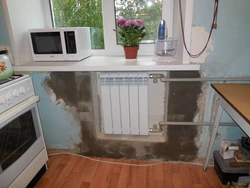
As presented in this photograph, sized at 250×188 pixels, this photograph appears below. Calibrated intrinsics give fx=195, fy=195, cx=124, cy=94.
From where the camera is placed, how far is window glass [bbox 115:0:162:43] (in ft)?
5.56

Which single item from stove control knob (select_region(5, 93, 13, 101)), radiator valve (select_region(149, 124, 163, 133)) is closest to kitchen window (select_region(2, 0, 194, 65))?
stove control knob (select_region(5, 93, 13, 101))

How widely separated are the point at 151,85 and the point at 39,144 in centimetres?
104

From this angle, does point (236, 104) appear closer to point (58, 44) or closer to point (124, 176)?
point (124, 176)

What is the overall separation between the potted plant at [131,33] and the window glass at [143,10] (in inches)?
9.2

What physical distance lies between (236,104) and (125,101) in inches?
32.3

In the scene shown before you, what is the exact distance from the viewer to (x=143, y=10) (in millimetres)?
1713

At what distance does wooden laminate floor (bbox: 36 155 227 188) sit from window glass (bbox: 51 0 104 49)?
3.71ft

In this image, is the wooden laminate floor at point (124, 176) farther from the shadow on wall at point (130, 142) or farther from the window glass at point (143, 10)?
the window glass at point (143, 10)

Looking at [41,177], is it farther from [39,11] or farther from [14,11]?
[39,11]

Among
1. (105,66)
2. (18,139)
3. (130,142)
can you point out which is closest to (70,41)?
(105,66)

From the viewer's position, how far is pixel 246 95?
Answer: 118 cm

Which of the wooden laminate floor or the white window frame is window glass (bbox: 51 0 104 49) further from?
the wooden laminate floor

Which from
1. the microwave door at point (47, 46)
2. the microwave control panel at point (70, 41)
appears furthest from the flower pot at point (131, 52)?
the microwave door at point (47, 46)

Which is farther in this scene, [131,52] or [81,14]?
[81,14]
